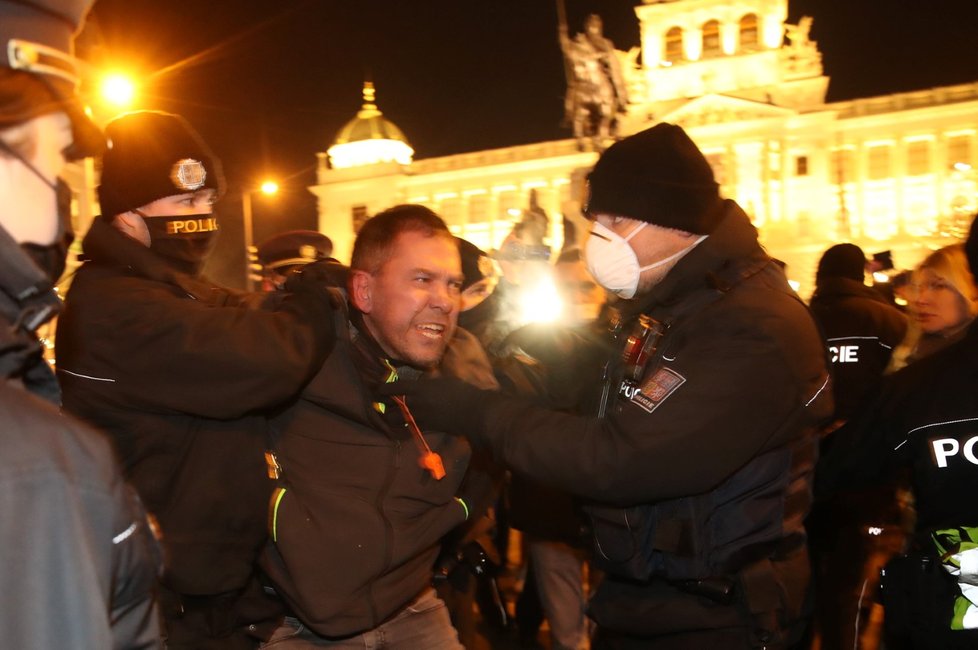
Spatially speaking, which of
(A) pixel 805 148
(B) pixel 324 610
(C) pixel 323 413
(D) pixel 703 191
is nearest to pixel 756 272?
(D) pixel 703 191

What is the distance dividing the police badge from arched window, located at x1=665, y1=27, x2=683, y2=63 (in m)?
60.2

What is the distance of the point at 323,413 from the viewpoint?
2881mm

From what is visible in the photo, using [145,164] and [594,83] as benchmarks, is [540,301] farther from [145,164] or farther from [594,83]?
[594,83]

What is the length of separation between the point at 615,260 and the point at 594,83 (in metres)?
34.4

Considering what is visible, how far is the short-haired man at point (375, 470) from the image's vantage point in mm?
2713

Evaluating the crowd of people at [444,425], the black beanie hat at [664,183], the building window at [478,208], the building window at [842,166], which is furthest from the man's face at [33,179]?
the building window at [478,208]

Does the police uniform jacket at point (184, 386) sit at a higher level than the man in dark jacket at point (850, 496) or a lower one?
higher

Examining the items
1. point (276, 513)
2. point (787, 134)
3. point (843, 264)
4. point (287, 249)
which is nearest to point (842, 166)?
point (787, 134)

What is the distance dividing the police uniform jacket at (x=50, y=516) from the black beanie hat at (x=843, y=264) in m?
5.66

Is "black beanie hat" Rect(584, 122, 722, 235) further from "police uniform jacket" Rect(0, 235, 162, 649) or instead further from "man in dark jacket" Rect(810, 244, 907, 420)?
"man in dark jacket" Rect(810, 244, 907, 420)

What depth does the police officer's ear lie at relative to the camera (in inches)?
121

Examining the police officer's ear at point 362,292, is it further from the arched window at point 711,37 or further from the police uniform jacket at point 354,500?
the arched window at point 711,37

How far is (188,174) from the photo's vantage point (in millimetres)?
2916

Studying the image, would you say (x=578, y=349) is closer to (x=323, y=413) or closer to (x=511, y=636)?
(x=323, y=413)
